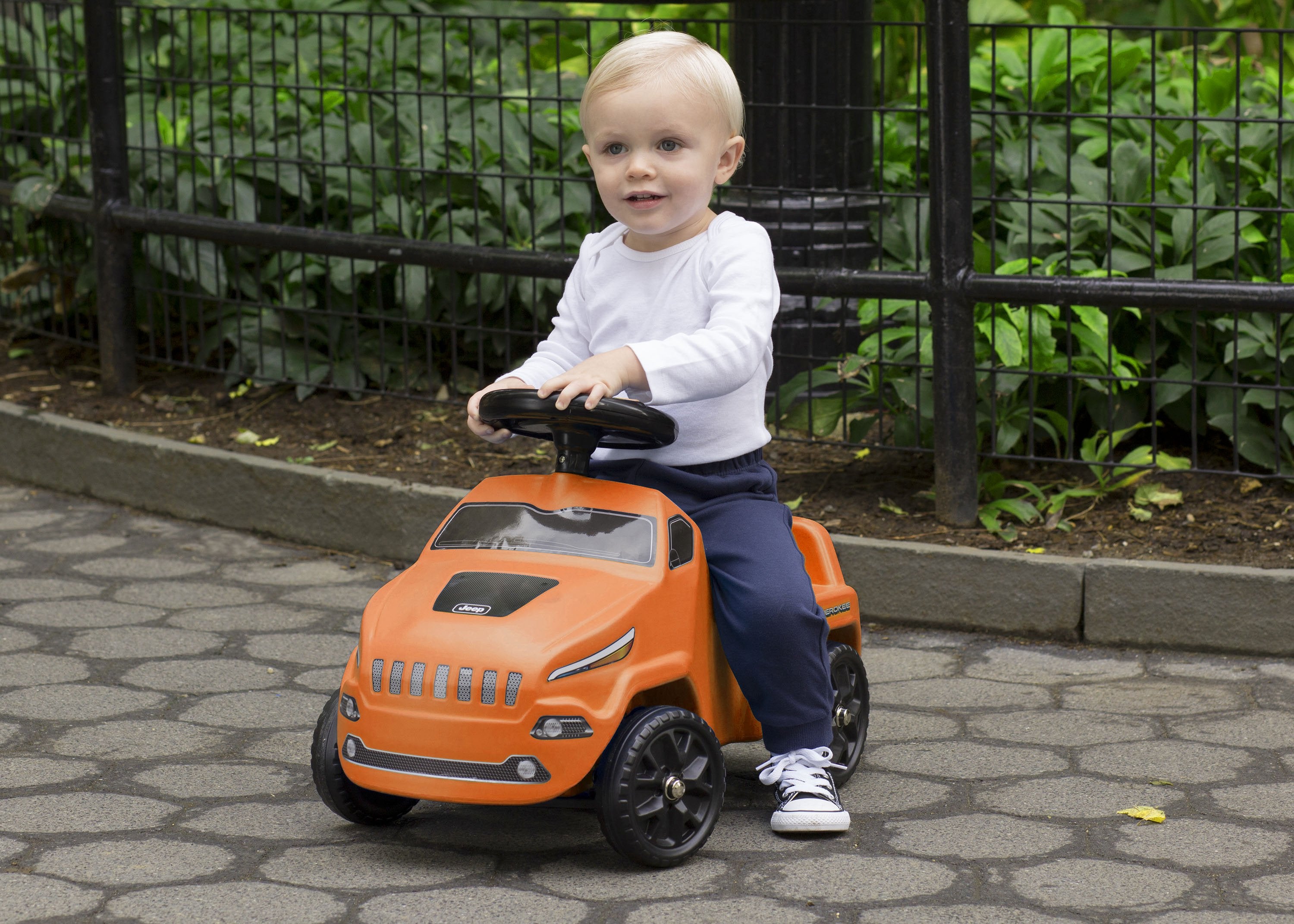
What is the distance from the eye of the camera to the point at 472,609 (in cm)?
259

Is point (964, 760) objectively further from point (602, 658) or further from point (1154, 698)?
point (602, 658)

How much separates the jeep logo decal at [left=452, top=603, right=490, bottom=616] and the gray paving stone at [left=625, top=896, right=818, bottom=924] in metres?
0.54

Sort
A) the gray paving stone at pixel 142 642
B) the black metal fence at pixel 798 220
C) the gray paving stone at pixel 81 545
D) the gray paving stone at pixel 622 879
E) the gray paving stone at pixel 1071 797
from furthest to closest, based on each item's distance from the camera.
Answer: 1. the gray paving stone at pixel 81 545
2. the black metal fence at pixel 798 220
3. the gray paving stone at pixel 142 642
4. the gray paving stone at pixel 1071 797
5. the gray paving stone at pixel 622 879

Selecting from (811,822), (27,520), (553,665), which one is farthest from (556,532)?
(27,520)

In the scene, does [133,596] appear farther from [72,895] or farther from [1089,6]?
[1089,6]

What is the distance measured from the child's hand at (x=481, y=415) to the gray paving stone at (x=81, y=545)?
221 cm

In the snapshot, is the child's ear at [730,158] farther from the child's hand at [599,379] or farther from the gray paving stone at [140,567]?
the gray paving stone at [140,567]

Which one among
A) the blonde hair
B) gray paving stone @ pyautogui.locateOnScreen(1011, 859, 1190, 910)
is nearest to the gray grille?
gray paving stone @ pyautogui.locateOnScreen(1011, 859, 1190, 910)

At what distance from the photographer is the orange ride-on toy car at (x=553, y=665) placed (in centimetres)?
250

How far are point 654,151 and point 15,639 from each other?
2.16 meters

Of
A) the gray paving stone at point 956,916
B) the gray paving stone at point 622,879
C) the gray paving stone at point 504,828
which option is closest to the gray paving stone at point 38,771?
the gray paving stone at point 504,828

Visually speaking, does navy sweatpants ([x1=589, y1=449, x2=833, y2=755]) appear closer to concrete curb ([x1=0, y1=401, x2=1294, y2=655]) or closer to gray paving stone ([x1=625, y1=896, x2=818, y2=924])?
gray paving stone ([x1=625, y1=896, x2=818, y2=924])

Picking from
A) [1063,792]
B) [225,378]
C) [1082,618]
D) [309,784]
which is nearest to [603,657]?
[309,784]

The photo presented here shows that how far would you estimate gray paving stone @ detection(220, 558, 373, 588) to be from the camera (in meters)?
4.42
